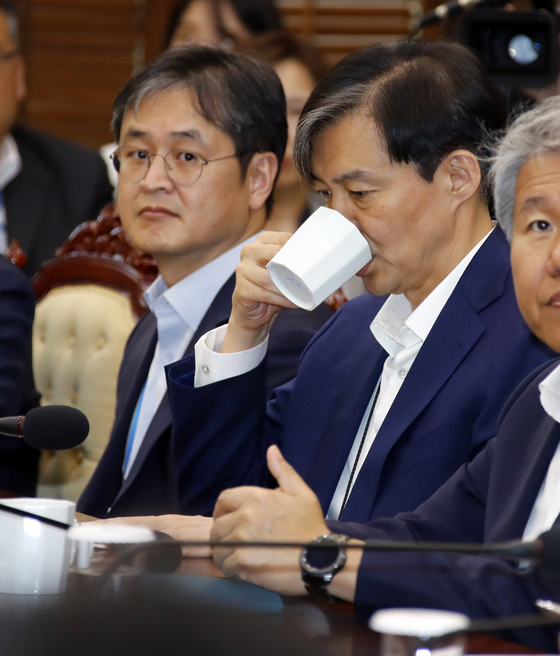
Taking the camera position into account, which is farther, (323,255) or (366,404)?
(366,404)

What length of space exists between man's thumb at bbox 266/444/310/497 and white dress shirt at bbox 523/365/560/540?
260mm

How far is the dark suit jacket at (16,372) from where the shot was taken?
2.02 m

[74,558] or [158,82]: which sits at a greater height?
[158,82]

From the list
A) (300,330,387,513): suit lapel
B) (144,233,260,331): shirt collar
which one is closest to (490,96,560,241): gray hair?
(300,330,387,513): suit lapel

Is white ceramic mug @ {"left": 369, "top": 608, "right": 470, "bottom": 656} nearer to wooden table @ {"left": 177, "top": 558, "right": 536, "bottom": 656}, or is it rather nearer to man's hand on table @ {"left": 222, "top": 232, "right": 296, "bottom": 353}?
wooden table @ {"left": 177, "top": 558, "right": 536, "bottom": 656}

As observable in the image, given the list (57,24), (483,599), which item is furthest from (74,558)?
(57,24)

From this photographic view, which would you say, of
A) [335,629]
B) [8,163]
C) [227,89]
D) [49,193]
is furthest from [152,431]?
[8,163]

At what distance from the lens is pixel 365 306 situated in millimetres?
1677

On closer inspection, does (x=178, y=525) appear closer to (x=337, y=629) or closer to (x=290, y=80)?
(x=337, y=629)

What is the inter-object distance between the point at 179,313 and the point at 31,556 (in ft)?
3.16

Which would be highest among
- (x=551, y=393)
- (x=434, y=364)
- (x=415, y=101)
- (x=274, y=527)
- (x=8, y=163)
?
(x=8, y=163)

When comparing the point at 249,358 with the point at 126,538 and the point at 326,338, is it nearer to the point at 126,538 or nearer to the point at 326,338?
the point at 326,338

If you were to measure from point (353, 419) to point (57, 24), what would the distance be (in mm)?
3582

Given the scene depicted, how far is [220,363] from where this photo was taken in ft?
5.05
